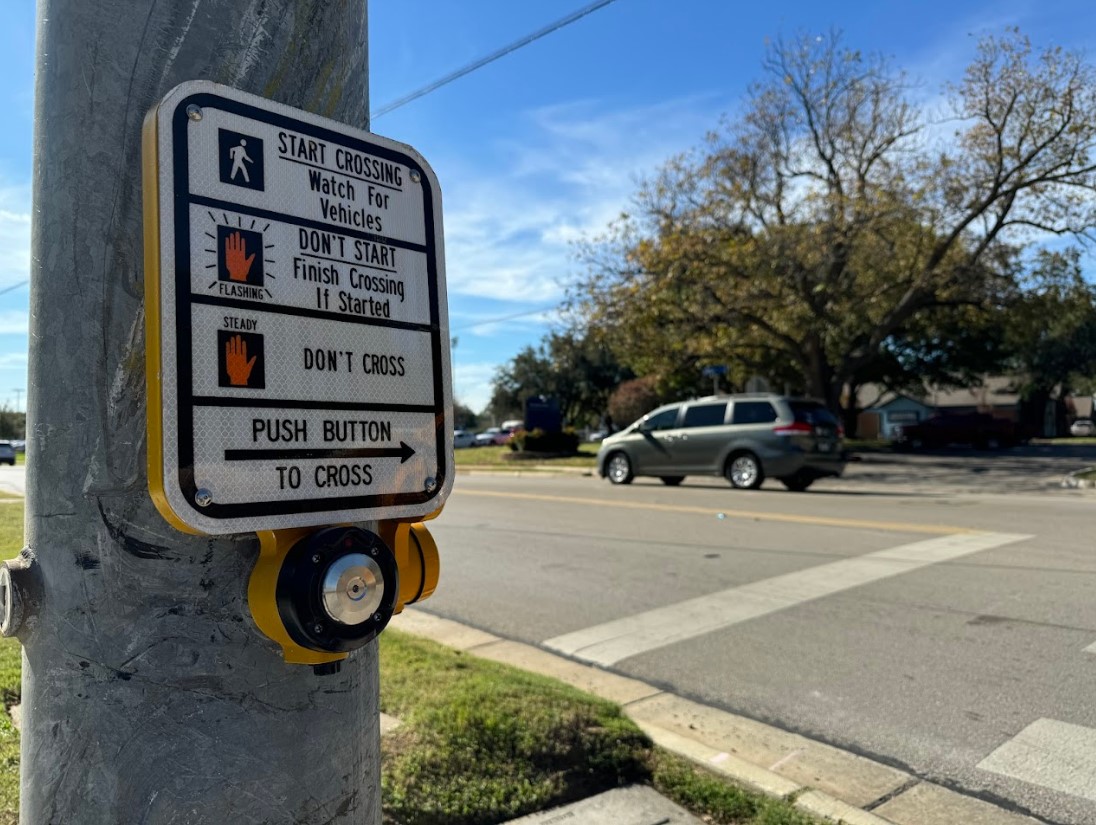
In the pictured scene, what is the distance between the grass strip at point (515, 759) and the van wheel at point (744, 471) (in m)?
11.9

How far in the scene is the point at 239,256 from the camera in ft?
4.83

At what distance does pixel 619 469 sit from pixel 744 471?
3.11 metres

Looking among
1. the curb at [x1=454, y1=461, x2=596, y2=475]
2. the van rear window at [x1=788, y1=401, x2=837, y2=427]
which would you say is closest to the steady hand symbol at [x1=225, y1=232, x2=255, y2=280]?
the van rear window at [x1=788, y1=401, x2=837, y2=427]

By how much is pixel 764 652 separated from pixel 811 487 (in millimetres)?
12004

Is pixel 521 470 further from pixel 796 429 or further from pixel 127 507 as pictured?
pixel 127 507

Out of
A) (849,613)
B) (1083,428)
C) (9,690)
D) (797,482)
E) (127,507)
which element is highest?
(127,507)

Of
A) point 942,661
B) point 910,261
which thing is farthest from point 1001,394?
point 942,661

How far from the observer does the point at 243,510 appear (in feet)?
4.73

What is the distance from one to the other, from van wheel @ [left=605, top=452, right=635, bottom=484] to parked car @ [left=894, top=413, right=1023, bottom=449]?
20.9 metres

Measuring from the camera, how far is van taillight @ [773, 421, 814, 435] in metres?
15.5

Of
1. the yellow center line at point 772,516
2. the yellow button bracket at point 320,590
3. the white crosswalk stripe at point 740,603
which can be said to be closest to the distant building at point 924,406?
the yellow center line at point 772,516

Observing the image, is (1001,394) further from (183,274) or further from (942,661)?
(183,274)

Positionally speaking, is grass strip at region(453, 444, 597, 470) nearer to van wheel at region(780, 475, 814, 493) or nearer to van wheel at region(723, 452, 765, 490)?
van wheel at region(723, 452, 765, 490)

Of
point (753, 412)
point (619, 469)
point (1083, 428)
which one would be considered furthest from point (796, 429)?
point (1083, 428)
